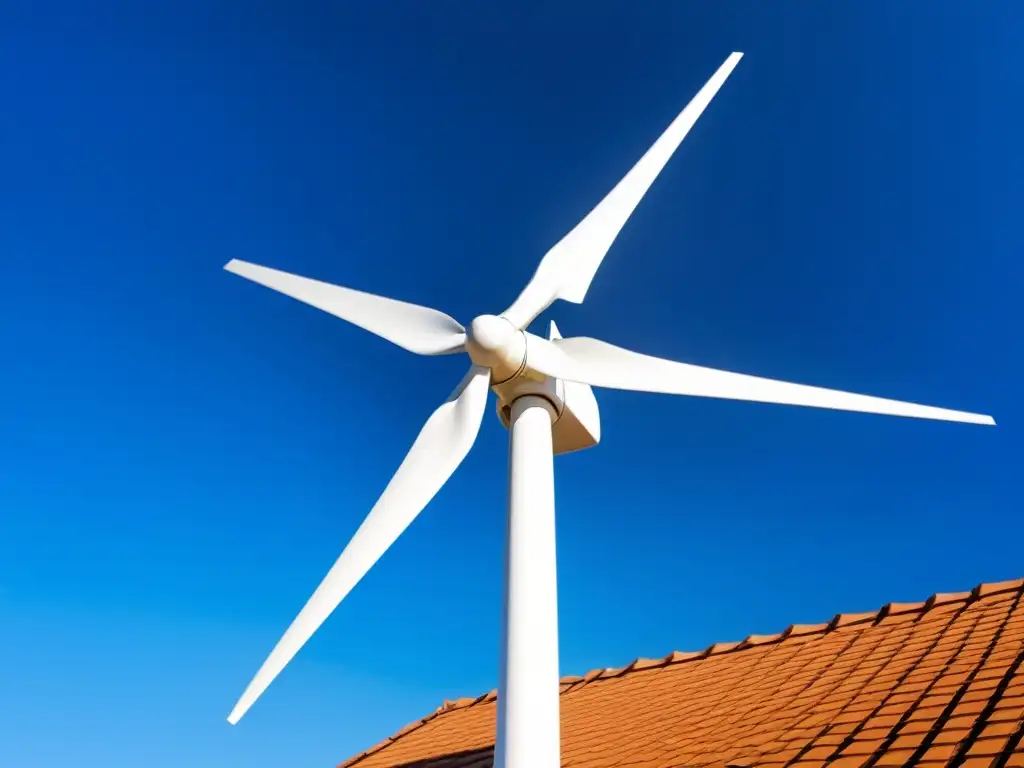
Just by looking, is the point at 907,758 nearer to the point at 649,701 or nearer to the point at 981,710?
the point at 981,710

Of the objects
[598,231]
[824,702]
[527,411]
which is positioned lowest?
[824,702]

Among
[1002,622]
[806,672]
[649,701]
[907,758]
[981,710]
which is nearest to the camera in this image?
[907,758]

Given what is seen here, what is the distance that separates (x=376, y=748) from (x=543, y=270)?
12.2 metres

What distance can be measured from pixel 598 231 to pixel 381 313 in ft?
9.71

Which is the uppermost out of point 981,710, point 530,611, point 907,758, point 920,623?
point 920,623

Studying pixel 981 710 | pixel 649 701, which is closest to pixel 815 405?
pixel 981 710

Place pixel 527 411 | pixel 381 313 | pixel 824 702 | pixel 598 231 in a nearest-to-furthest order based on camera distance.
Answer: pixel 527 411 < pixel 824 702 < pixel 381 313 < pixel 598 231

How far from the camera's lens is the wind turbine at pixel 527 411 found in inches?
252

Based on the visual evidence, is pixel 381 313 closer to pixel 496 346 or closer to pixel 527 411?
pixel 496 346

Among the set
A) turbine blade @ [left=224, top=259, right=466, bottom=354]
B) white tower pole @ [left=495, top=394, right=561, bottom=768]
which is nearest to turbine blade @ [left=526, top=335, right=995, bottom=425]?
white tower pole @ [left=495, top=394, right=561, bottom=768]

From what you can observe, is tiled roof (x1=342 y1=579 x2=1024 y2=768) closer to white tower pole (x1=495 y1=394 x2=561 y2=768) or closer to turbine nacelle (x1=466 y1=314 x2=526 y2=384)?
white tower pole (x1=495 y1=394 x2=561 y2=768)

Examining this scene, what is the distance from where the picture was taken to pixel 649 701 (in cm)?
1192

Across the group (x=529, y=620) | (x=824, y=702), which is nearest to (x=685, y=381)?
(x=529, y=620)

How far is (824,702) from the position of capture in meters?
8.46
